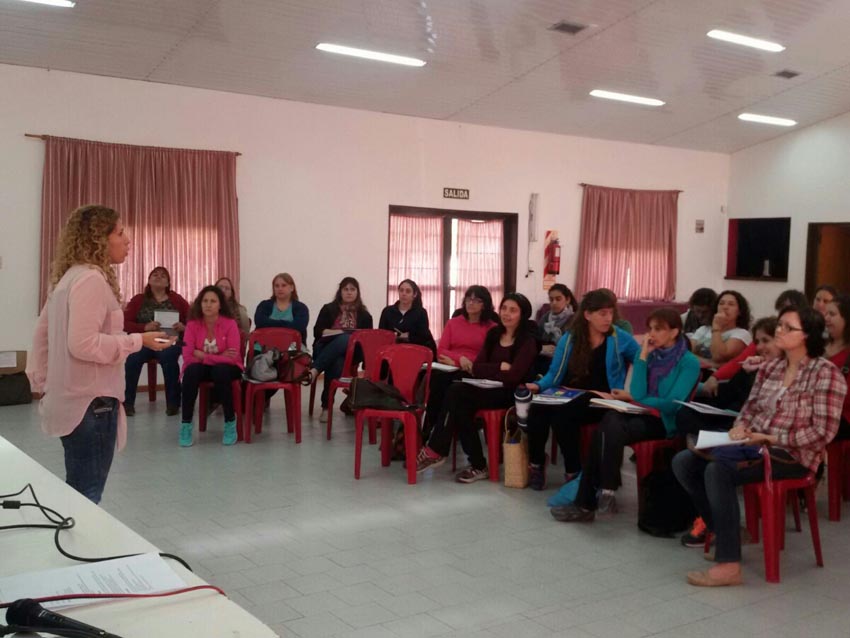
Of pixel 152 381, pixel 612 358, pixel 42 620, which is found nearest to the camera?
pixel 42 620

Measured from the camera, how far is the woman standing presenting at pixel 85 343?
2641 millimetres

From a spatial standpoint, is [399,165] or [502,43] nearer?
[502,43]

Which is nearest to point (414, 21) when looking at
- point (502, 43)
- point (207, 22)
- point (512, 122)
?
point (502, 43)

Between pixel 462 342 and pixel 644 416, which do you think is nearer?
pixel 644 416

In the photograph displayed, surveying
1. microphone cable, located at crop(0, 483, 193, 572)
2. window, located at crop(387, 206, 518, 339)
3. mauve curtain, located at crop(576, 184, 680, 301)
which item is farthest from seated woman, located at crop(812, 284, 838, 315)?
mauve curtain, located at crop(576, 184, 680, 301)

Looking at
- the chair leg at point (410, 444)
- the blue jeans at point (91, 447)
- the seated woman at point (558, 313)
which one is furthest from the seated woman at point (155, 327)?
the blue jeans at point (91, 447)

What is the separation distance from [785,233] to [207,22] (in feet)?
26.8

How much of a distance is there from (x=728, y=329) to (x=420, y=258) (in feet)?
15.7

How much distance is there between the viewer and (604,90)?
342 inches

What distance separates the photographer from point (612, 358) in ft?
15.0

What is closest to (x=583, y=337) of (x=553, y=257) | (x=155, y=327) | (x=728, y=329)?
(x=728, y=329)

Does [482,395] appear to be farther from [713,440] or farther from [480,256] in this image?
[480,256]

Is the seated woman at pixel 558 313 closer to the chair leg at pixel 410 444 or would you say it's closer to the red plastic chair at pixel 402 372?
the red plastic chair at pixel 402 372

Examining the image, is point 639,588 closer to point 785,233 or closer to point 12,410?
point 12,410
